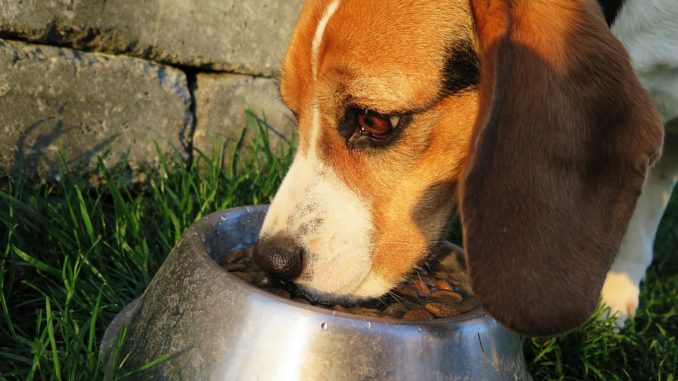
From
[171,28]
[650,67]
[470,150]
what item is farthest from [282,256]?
[171,28]

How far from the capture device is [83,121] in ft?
10.1

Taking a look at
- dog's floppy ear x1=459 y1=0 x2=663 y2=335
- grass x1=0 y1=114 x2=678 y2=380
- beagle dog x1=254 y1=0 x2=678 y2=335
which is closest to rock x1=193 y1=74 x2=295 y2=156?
grass x1=0 y1=114 x2=678 y2=380

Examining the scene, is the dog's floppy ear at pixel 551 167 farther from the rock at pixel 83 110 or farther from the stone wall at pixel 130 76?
the rock at pixel 83 110

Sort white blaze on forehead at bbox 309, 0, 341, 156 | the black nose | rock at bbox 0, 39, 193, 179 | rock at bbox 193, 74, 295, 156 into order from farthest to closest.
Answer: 1. rock at bbox 193, 74, 295, 156
2. rock at bbox 0, 39, 193, 179
3. white blaze on forehead at bbox 309, 0, 341, 156
4. the black nose

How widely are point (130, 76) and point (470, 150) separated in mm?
1872

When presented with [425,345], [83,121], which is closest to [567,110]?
[425,345]

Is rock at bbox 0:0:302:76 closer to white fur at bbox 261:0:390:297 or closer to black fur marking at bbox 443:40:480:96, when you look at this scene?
white fur at bbox 261:0:390:297

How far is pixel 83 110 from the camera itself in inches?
120

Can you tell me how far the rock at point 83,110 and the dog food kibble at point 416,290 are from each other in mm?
1144

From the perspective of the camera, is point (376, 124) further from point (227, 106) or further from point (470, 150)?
point (227, 106)

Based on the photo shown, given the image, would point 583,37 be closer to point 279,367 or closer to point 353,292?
point 353,292

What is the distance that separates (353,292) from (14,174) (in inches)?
63.5

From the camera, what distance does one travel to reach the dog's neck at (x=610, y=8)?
2375mm

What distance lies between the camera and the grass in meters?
2.13
